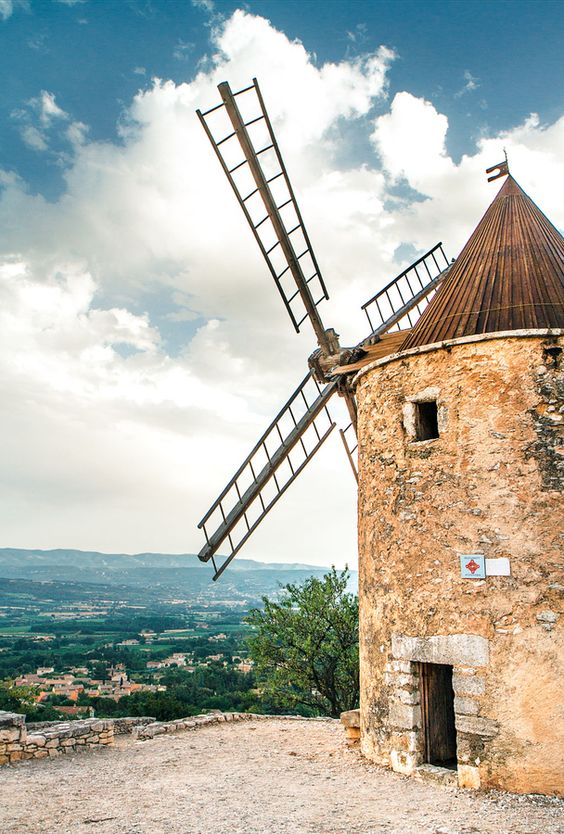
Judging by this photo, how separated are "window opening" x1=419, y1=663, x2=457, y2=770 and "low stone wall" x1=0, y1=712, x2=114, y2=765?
5.30m

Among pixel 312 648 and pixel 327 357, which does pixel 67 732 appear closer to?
pixel 312 648

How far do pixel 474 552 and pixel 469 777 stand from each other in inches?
96.4

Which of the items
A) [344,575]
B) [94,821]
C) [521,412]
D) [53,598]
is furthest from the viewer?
[53,598]

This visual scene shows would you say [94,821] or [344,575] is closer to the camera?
[94,821]

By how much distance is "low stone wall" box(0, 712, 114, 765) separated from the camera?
885 cm

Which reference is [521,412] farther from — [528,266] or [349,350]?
[349,350]

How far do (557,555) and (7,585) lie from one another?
138991 mm

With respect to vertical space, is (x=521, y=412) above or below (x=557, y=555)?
above

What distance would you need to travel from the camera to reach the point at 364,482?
9211 mm

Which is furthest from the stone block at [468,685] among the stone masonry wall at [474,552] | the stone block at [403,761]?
the stone block at [403,761]

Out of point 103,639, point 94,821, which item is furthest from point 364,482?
point 103,639

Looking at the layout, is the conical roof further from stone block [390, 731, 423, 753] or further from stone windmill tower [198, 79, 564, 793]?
stone block [390, 731, 423, 753]

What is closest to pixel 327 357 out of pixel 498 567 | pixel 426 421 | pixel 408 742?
pixel 426 421

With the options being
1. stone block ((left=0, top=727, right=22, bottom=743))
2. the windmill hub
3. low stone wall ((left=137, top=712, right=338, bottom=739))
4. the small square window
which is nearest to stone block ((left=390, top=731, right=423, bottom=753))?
the small square window
